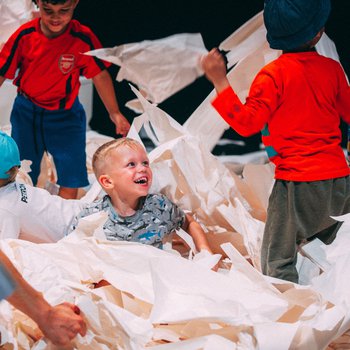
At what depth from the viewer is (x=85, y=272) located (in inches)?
67.7

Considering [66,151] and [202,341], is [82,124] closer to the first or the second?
[66,151]

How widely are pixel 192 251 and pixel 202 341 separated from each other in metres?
0.44

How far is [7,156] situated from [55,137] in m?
0.46

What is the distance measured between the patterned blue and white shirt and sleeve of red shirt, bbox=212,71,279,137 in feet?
1.08

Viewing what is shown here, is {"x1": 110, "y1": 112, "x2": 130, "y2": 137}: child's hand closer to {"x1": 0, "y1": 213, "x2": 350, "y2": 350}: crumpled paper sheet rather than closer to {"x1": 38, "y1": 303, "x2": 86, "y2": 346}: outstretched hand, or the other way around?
{"x1": 0, "y1": 213, "x2": 350, "y2": 350}: crumpled paper sheet

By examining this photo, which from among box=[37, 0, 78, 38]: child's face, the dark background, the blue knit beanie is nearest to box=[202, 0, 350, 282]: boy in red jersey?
the blue knit beanie

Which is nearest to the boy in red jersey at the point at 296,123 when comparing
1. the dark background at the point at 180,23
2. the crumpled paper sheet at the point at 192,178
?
the crumpled paper sheet at the point at 192,178

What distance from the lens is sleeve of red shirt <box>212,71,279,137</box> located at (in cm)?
170

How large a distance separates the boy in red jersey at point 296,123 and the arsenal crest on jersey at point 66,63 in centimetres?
65

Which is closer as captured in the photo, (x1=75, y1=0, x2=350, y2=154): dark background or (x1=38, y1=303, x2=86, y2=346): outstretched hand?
(x1=38, y1=303, x2=86, y2=346): outstretched hand

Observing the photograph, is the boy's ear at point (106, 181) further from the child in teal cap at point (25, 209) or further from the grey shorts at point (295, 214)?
the grey shorts at point (295, 214)

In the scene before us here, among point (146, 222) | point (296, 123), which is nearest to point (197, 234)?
point (146, 222)

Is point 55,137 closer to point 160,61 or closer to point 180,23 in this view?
point 160,61

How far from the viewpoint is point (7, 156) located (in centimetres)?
194
